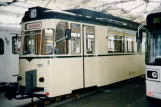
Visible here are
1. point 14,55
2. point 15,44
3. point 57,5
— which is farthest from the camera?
point 57,5

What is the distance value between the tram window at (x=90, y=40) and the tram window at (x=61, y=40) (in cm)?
119

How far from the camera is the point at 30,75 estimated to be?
6.86 meters

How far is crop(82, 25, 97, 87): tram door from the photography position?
317 inches

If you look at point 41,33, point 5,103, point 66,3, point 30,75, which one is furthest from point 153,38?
point 66,3

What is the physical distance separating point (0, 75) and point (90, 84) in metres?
4.82

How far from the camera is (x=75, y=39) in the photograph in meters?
7.73

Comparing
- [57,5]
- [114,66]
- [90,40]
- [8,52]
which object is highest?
[57,5]

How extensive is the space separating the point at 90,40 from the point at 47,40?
2122mm

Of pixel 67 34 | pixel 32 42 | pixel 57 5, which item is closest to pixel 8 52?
pixel 32 42

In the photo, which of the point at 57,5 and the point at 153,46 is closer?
the point at 153,46

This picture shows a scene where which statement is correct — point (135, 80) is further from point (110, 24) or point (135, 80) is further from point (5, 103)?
point (5, 103)

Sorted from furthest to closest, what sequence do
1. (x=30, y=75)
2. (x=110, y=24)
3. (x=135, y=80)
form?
(x=135, y=80) < (x=110, y=24) < (x=30, y=75)

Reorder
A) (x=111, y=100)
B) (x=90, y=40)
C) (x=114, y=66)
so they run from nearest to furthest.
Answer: (x=111, y=100), (x=90, y=40), (x=114, y=66)

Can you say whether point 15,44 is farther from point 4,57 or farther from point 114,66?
point 114,66
